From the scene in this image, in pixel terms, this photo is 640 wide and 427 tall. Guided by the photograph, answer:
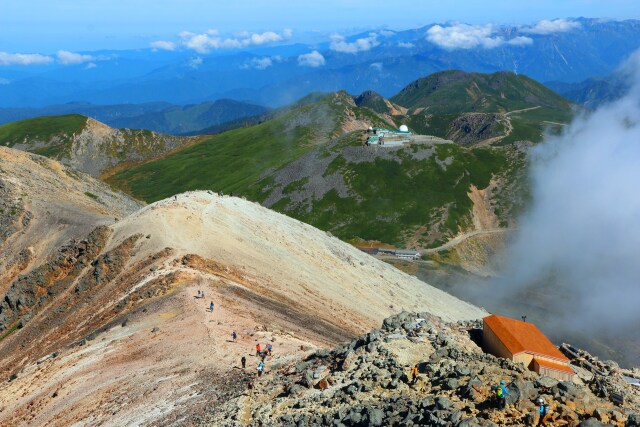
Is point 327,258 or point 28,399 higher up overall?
point 28,399

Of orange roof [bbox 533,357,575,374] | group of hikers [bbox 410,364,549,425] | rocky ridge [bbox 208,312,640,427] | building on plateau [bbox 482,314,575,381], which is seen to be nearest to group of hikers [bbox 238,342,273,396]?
rocky ridge [bbox 208,312,640,427]

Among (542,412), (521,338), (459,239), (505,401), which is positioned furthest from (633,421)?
(459,239)

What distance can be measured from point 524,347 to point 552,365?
236cm

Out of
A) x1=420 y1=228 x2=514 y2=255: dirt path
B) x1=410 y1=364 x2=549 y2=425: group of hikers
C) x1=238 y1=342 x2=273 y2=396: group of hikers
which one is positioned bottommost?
x1=420 y1=228 x2=514 y2=255: dirt path

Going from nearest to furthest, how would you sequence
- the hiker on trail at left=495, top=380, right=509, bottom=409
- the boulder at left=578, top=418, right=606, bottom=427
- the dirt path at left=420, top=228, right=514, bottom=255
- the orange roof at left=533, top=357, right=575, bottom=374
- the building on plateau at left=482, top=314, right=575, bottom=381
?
the boulder at left=578, top=418, right=606, bottom=427 < the hiker on trail at left=495, top=380, right=509, bottom=409 < the orange roof at left=533, top=357, right=575, bottom=374 < the building on plateau at left=482, top=314, right=575, bottom=381 < the dirt path at left=420, top=228, right=514, bottom=255

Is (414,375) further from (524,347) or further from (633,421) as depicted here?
(524,347)

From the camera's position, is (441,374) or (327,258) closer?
(441,374)

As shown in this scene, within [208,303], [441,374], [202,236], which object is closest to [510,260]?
[202,236]

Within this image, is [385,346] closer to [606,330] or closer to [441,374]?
→ [441,374]

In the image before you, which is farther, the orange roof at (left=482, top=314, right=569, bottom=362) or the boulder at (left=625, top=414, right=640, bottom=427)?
the orange roof at (left=482, top=314, right=569, bottom=362)

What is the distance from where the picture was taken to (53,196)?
105500mm

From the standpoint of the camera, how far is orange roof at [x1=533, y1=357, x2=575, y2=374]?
41094 mm

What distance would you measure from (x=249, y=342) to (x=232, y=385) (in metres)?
8.26

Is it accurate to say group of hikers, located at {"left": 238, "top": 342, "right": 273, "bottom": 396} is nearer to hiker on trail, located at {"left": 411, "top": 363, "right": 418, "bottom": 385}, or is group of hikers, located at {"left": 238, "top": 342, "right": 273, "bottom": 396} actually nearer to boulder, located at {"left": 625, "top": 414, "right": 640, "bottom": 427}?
hiker on trail, located at {"left": 411, "top": 363, "right": 418, "bottom": 385}
